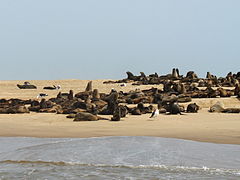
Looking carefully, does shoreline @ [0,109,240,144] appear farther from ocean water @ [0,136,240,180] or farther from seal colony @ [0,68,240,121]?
ocean water @ [0,136,240,180]

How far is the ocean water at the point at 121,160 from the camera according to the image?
4.98m

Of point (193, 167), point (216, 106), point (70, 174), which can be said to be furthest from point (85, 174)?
point (216, 106)

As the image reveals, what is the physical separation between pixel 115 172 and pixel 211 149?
1830mm

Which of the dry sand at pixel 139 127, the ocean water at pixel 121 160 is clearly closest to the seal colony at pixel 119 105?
the dry sand at pixel 139 127

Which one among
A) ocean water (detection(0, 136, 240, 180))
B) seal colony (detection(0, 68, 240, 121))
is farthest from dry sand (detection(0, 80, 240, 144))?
ocean water (detection(0, 136, 240, 180))

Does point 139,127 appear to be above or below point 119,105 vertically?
below

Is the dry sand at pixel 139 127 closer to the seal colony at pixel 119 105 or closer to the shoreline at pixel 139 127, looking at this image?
the shoreline at pixel 139 127

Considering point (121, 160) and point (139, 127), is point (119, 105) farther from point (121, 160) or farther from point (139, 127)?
point (121, 160)

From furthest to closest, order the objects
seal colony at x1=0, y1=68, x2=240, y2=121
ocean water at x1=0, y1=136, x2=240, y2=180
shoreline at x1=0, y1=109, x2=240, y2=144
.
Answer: seal colony at x1=0, y1=68, x2=240, y2=121 → shoreline at x1=0, y1=109, x2=240, y2=144 → ocean water at x1=0, y1=136, x2=240, y2=180

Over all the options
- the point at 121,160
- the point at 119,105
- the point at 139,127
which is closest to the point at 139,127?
the point at 139,127

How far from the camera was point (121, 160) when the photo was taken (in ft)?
18.4

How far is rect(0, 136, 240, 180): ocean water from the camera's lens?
498cm

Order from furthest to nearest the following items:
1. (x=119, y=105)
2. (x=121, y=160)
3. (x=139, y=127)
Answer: (x=119, y=105), (x=139, y=127), (x=121, y=160)

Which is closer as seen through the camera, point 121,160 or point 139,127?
point 121,160
